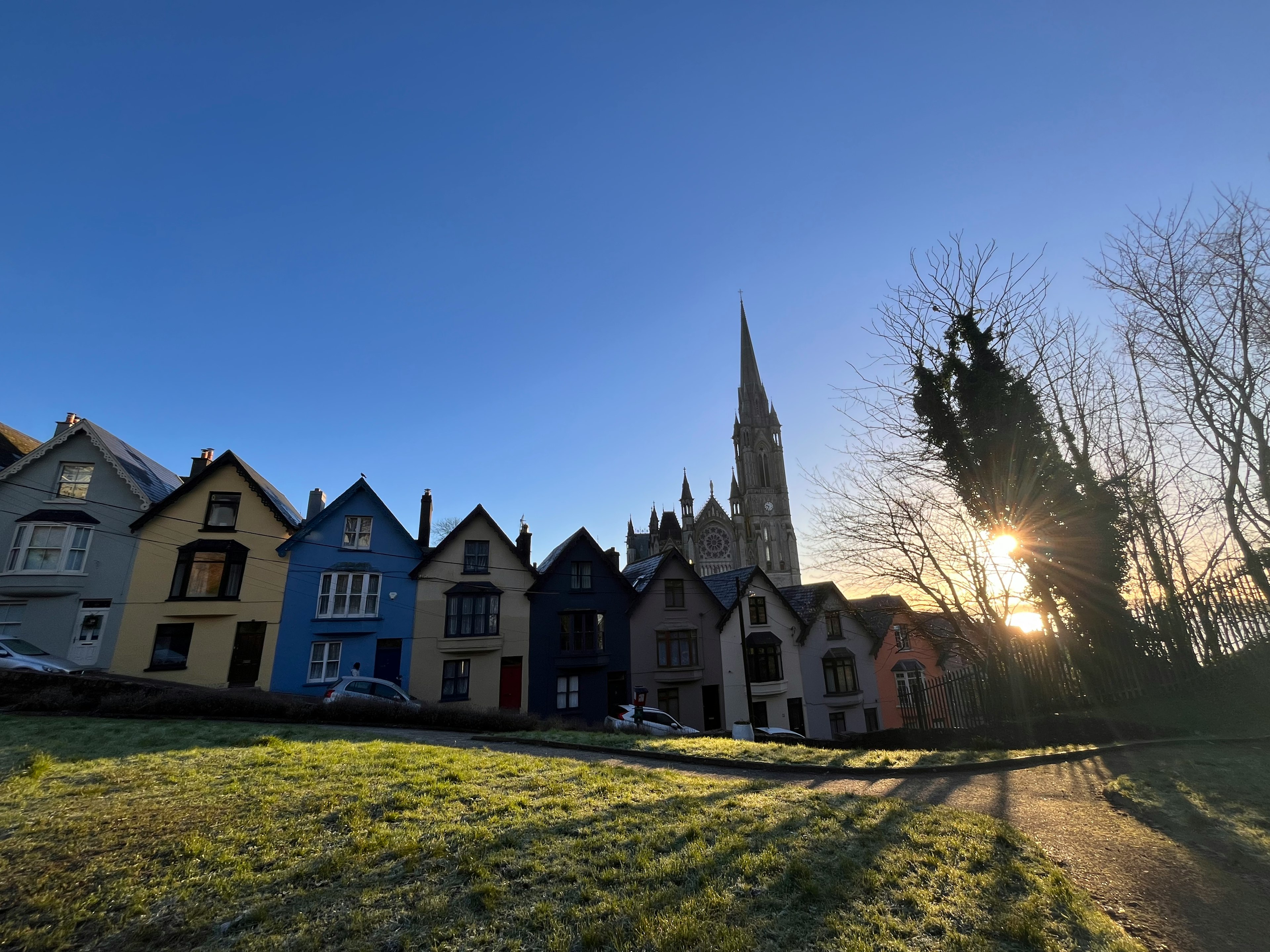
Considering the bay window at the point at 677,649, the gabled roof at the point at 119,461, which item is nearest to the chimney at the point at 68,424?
the gabled roof at the point at 119,461

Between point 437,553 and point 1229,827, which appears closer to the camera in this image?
point 1229,827

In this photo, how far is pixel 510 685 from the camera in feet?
92.6

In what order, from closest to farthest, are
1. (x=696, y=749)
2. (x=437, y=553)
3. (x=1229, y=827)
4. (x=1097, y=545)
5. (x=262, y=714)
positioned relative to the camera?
(x=1229, y=827), (x=696, y=749), (x=262, y=714), (x=1097, y=545), (x=437, y=553)

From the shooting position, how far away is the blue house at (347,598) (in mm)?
25312

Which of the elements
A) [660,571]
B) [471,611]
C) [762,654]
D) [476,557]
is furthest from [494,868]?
[762,654]

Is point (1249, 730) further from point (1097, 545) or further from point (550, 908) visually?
point (550, 908)

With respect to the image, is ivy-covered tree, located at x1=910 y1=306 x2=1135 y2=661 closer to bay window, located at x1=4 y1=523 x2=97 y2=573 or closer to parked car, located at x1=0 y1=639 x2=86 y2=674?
parked car, located at x1=0 y1=639 x2=86 y2=674

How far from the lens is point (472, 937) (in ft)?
14.3

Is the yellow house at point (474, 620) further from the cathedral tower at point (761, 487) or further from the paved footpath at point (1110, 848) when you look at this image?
the cathedral tower at point (761, 487)

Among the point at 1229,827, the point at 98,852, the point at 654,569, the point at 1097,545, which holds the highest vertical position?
the point at 654,569

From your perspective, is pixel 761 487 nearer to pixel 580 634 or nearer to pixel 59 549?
pixel 580 634

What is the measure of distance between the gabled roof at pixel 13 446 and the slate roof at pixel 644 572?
29.5 metres

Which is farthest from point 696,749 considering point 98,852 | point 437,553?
point 437,553

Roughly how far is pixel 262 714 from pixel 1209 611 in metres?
26.3
